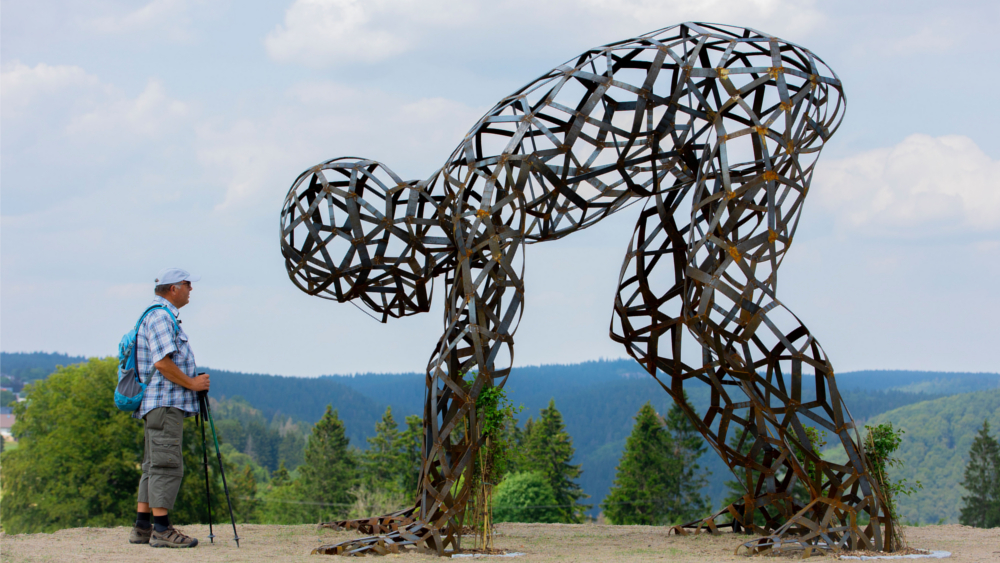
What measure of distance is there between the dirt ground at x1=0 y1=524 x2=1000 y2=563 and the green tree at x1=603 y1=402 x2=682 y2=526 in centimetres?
2882

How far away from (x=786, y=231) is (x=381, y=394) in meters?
187

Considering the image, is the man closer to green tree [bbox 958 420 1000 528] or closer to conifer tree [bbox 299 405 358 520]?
conifer tree [bbox 299 405 358 520]

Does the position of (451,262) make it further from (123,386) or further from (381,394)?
(381,394)

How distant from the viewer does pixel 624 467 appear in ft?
132

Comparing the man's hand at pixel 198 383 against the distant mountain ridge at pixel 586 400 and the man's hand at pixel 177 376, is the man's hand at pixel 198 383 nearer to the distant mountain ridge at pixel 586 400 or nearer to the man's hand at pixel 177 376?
the man's hand at pixel 177 376

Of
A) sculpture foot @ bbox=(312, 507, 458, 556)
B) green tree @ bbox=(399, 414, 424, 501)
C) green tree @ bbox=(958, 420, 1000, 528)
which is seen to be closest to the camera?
sculpture foot @ bbox=(312, 507, 458, 556)

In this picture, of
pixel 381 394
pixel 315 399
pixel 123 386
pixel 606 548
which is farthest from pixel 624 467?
pixel 381 394

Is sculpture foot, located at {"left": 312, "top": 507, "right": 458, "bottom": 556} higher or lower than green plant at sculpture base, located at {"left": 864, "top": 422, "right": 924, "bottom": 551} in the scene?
lower

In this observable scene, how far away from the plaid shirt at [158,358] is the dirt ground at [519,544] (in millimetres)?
1214

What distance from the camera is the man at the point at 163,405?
22.9 ft

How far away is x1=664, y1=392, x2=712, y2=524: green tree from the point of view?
1550 inches

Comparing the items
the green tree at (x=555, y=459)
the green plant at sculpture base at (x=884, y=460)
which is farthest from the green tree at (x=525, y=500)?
the green plant at sculpture base at (x=884, y=460)

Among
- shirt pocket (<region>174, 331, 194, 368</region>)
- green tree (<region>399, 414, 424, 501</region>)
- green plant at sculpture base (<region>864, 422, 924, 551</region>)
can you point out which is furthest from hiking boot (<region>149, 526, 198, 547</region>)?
green tree (<region>399, 414, 424, 501</region>)

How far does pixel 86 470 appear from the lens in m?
25.6
